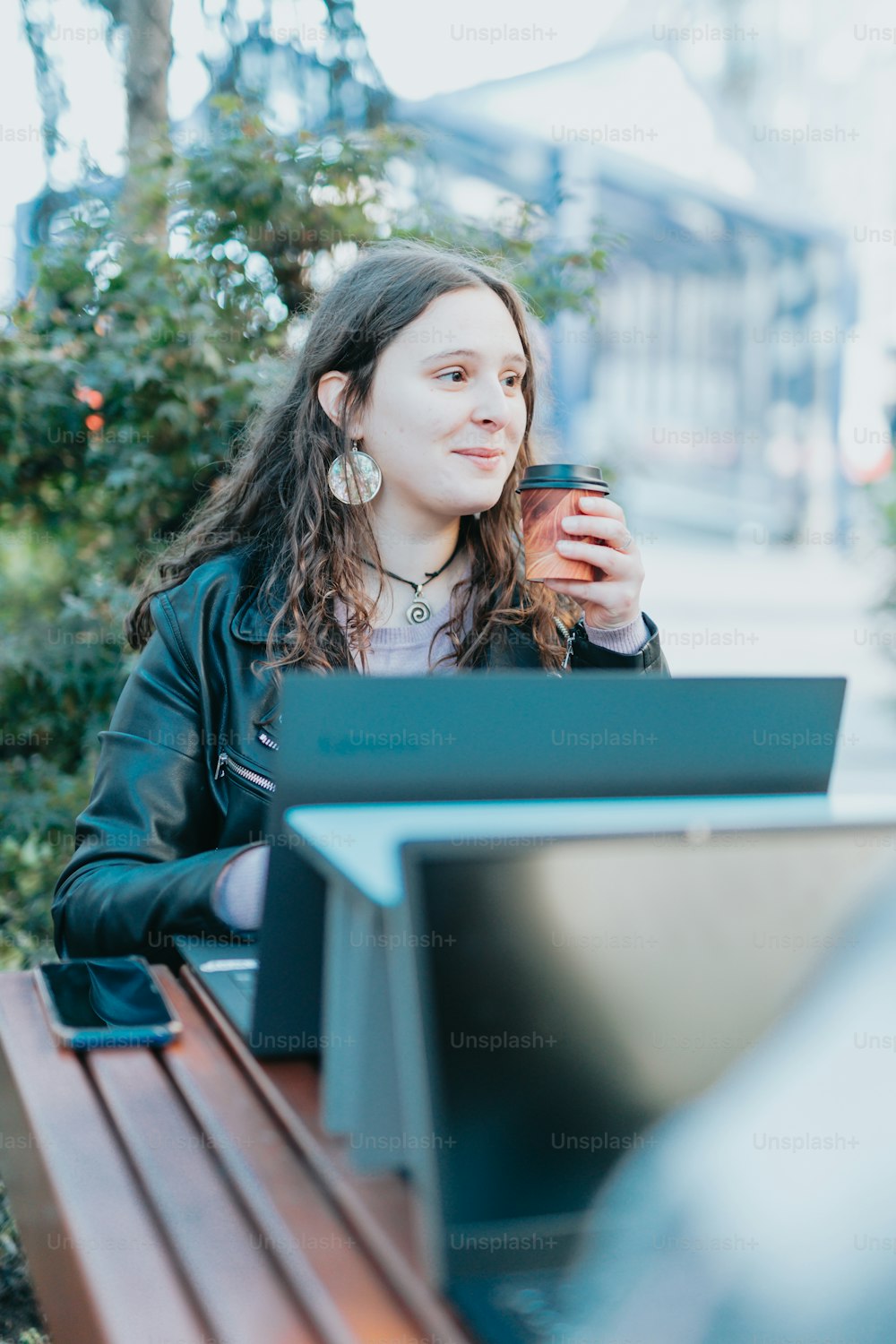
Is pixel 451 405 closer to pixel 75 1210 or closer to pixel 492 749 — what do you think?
pixel 492 749

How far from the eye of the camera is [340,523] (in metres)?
2.15

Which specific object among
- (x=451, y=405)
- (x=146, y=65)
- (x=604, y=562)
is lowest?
(x=604, y=562)

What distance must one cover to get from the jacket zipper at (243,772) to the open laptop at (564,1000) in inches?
42.3

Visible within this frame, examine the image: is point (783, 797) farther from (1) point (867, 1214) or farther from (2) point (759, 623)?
(2) point (759, 623)

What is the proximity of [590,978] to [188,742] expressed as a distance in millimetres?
1246

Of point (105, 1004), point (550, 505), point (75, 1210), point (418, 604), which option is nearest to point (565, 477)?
point (550, 505)

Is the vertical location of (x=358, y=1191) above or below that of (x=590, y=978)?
below

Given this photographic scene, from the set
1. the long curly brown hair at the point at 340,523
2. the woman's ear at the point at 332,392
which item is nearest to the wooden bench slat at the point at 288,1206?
the long curly brown hair at the point at 340,523

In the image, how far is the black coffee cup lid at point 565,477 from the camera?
64.3 inches

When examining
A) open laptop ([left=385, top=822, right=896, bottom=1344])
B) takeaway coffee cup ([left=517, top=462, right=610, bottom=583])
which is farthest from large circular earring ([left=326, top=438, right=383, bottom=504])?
open laptop ([left=385, top=822, right=896, bottom=1344])

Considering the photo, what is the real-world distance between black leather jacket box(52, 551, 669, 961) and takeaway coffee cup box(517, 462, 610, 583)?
32cm

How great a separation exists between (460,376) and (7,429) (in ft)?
5.40

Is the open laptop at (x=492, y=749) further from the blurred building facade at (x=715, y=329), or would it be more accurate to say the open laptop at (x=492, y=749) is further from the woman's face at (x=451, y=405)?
the blurred building facade at (x=715, y=329)

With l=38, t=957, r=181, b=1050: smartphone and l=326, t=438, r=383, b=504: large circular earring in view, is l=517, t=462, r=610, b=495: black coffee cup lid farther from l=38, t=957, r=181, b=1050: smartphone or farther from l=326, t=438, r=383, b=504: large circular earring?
l=38, t=957, r=181, b=1050: smartphone
